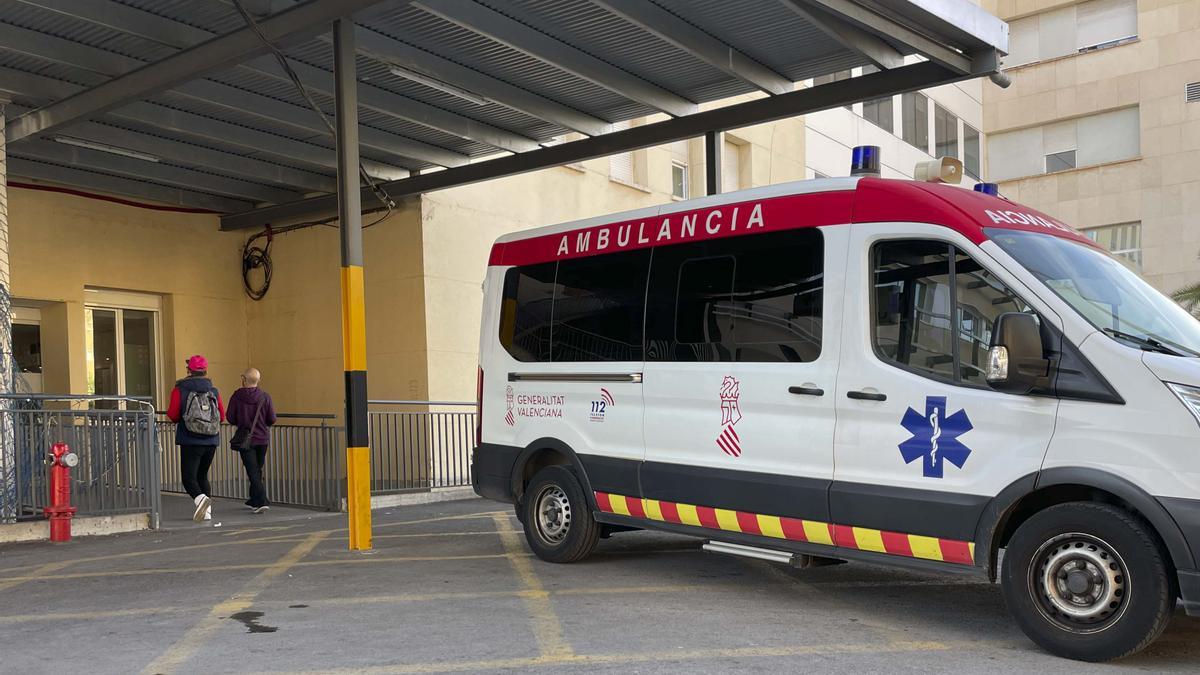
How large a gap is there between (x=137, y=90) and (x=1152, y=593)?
375 inches

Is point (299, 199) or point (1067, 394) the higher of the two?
point (299, 199)

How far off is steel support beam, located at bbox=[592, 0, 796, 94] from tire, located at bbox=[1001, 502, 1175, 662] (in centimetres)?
609

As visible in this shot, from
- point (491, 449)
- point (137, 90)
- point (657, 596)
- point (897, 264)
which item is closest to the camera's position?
point (897, 264)

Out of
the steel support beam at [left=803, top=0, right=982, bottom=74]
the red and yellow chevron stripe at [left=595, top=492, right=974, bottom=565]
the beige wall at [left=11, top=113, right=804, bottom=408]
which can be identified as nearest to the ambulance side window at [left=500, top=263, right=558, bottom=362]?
the red and yellow chevron stripe at [left=595, top=492, right=974, bottom=565]

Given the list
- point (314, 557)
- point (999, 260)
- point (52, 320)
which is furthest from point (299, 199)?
point (999, 260)

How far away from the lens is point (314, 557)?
344 inches

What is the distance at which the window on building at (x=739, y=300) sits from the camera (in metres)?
6.39

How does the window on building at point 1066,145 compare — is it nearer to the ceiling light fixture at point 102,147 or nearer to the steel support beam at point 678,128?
the steel support beam at point 678,128

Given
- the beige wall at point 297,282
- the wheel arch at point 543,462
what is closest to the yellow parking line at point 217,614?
the wheel arch at point 543,462

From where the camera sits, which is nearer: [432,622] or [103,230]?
[432,622]

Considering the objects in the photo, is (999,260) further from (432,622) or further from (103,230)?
(103,230)

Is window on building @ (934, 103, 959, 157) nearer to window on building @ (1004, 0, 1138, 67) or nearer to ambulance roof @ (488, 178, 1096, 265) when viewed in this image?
window on building @ (1004, 0, 1138, 67)

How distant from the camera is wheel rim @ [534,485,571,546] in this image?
7.95 meters

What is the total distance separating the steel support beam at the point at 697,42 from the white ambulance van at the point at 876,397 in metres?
2.65
